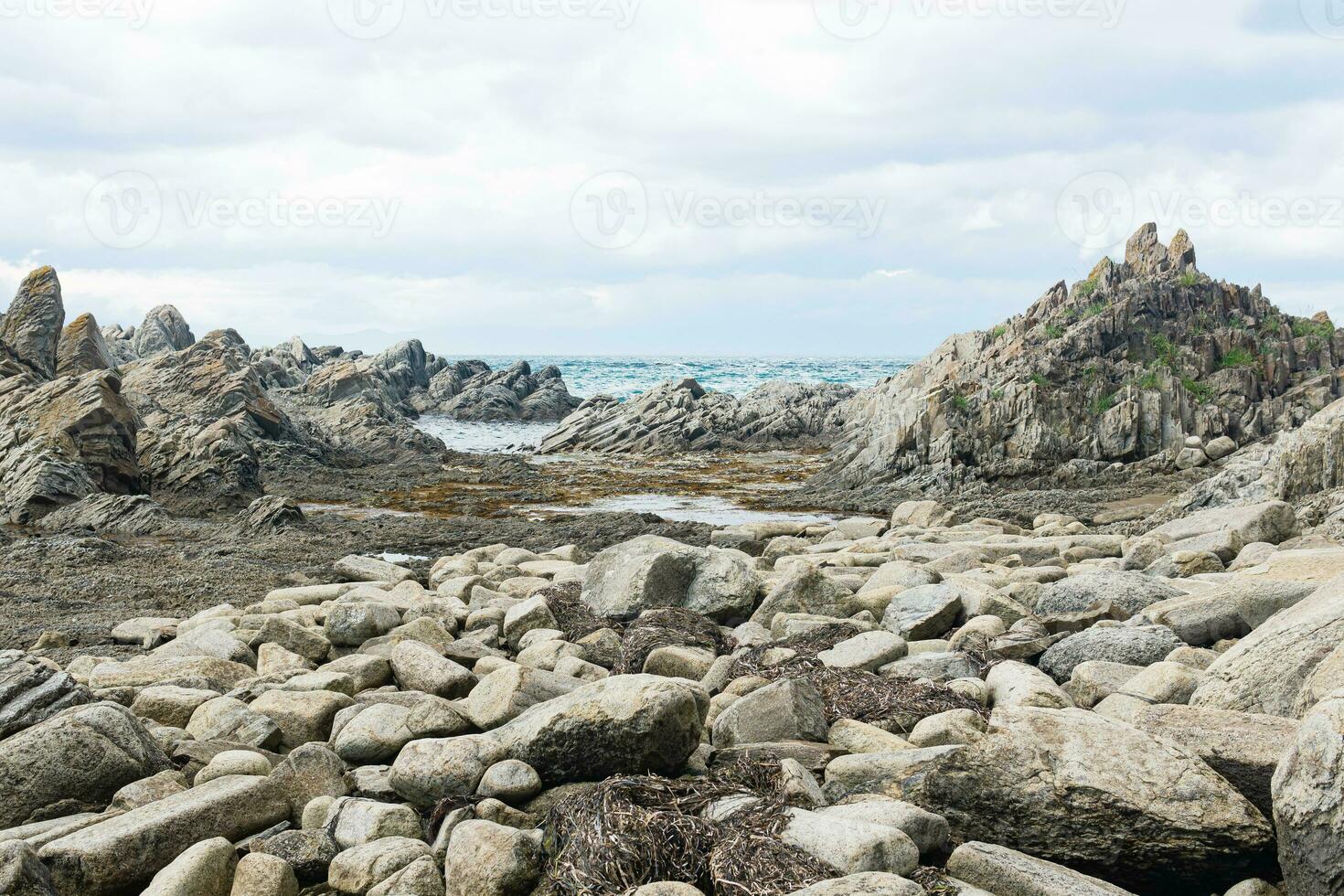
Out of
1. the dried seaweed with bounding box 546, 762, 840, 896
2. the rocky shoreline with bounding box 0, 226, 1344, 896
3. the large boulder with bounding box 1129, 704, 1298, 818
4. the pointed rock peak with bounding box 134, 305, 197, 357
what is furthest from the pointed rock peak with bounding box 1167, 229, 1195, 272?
the pointed rock peak with bounding box 134, 305, 197, 357

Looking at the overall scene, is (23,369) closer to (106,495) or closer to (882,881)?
(106,495)

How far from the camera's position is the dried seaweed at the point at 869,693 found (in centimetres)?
641

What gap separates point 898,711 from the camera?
21.1 ft

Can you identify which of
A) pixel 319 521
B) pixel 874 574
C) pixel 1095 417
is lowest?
pixel 319 521

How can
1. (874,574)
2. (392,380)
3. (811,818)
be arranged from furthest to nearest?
(392,380), (874,574), (811,818)

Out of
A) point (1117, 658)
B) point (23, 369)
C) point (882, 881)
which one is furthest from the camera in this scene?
point (23, 369)

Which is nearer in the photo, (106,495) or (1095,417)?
(106,495)

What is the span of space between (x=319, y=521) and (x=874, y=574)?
15.5 m

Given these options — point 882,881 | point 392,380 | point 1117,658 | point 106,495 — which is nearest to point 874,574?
point 1117,658

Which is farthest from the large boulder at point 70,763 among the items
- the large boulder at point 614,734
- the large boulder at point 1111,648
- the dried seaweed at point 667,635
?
the large boulder at point 1111,648

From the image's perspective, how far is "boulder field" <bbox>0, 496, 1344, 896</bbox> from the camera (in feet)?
13.4

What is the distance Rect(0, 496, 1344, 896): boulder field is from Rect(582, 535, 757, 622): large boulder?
0.51 meters

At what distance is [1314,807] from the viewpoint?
11.6ft

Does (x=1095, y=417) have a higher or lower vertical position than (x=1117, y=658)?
higher
